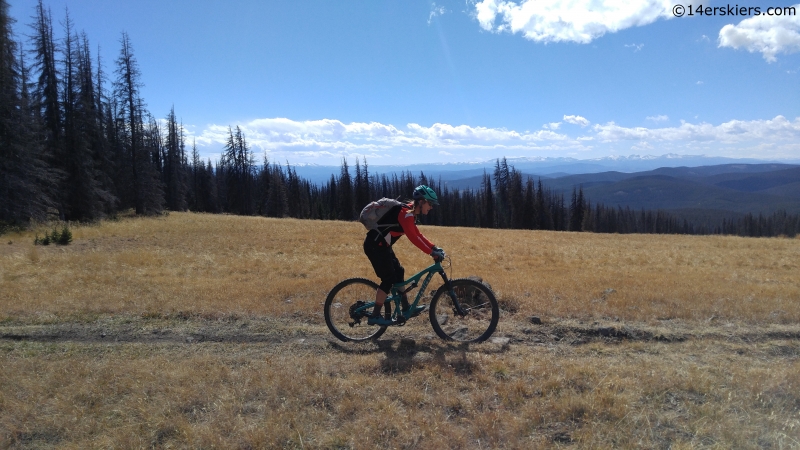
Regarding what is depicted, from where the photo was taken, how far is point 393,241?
6172 mm

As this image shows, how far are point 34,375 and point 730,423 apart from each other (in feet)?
24.3

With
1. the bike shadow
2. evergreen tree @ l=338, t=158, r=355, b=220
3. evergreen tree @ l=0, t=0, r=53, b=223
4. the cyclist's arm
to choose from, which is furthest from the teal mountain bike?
evergreen tree @ l=338, t=158, r=355, b=220

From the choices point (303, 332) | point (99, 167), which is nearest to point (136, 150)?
point (99, 167)

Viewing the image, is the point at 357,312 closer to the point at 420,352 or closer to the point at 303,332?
the point at 303,332

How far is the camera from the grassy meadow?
12.4 ft

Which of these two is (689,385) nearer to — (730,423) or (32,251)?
(730,423)

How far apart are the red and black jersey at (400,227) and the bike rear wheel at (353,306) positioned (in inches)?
33.6

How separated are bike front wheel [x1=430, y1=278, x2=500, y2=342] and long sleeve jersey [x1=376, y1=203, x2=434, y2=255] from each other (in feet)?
2.80

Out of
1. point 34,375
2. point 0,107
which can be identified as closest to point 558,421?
point 34,375

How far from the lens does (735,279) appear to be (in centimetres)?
1278

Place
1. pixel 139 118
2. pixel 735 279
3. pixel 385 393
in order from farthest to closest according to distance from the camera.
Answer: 1. pixel 139 118
2. pixel 735 279
3. pixel 385 393

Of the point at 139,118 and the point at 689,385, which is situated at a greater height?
the point at 139,118

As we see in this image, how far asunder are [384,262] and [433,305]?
1.00 meters

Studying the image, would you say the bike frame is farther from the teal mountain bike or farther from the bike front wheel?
the bike front wheel
